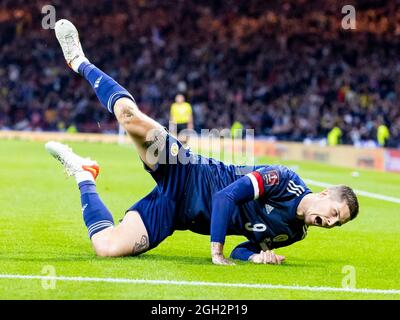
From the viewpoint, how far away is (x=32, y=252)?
376 inches

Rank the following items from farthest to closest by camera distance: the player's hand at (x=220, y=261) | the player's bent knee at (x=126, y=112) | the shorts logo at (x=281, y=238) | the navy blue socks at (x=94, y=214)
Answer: the navy blue socks at (x=94, y=214), the shorts logo at (x=281, y=238), the player's bent knee at (x=126, y=112), the player's hand at (x=220, y=261)

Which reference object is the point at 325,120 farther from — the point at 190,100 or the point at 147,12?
the point at 147,12

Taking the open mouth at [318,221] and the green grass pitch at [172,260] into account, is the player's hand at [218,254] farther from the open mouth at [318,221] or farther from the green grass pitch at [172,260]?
the open mouth at [318,221]

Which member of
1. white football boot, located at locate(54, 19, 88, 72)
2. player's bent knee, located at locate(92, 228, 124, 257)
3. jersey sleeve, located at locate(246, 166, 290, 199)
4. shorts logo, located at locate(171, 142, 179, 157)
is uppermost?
white football boot, located at locate(54, 19, 88, 72)

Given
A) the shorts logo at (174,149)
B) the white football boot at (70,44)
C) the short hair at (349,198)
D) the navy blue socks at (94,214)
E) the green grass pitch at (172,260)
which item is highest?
the white football boot at (70,44)

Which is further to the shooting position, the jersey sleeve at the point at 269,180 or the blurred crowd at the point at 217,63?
the blurred crowd at the point at 217,63

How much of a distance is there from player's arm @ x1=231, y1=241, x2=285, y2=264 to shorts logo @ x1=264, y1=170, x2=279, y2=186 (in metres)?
0.81

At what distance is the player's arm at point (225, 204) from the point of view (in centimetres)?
843

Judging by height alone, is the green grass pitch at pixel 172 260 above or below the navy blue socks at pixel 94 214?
below

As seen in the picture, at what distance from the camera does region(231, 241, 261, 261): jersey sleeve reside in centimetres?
930

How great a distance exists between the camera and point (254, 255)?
9.20 m

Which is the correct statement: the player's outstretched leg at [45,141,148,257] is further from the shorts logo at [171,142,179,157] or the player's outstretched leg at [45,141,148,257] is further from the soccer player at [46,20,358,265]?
the shorts logo at [171,142,179,157]

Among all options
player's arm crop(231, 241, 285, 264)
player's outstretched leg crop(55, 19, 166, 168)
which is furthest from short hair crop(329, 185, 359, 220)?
player's outstretched leg crop(55, 19, 166, 168)

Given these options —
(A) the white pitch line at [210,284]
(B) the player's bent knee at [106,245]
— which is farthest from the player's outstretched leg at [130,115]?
(A) the white pitch line at [210,284]
